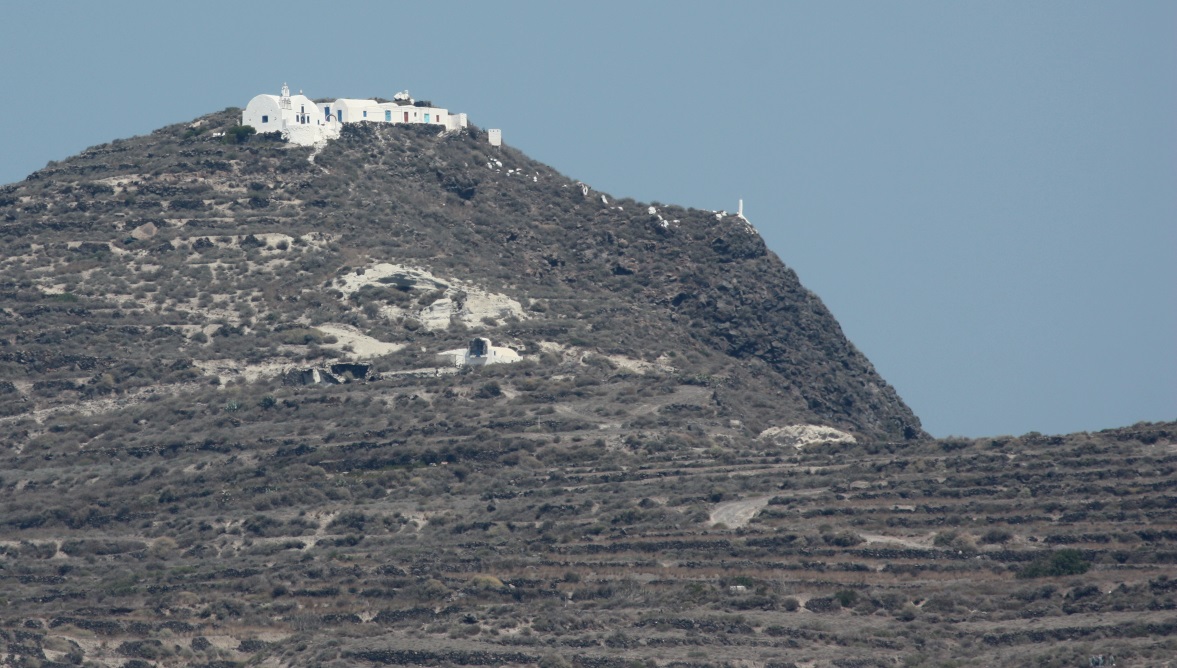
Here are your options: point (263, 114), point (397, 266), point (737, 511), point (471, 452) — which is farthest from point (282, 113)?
point (737, 511)

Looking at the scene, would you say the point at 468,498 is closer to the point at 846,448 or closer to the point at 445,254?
the point at 846,448

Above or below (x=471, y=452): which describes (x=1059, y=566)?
below

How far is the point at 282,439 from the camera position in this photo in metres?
102

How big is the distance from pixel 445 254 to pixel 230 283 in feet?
38.0

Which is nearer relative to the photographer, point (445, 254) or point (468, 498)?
point (468, 498)

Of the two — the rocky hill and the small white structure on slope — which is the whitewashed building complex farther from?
the small white structure on slope

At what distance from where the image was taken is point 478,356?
111250 mm

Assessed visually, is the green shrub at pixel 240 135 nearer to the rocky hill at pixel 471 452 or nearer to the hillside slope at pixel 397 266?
the rocky hill at pixel 471 452

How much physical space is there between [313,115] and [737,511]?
50.6m

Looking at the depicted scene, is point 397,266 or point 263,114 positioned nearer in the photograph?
point 397,266

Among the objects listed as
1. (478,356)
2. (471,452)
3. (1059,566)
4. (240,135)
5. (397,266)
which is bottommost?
(1059,566)

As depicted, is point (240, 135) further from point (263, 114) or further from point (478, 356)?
point (478, 356)

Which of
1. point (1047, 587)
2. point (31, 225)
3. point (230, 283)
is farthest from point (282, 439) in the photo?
point (1047, 587)

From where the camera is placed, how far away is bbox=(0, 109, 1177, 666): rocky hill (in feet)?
250
